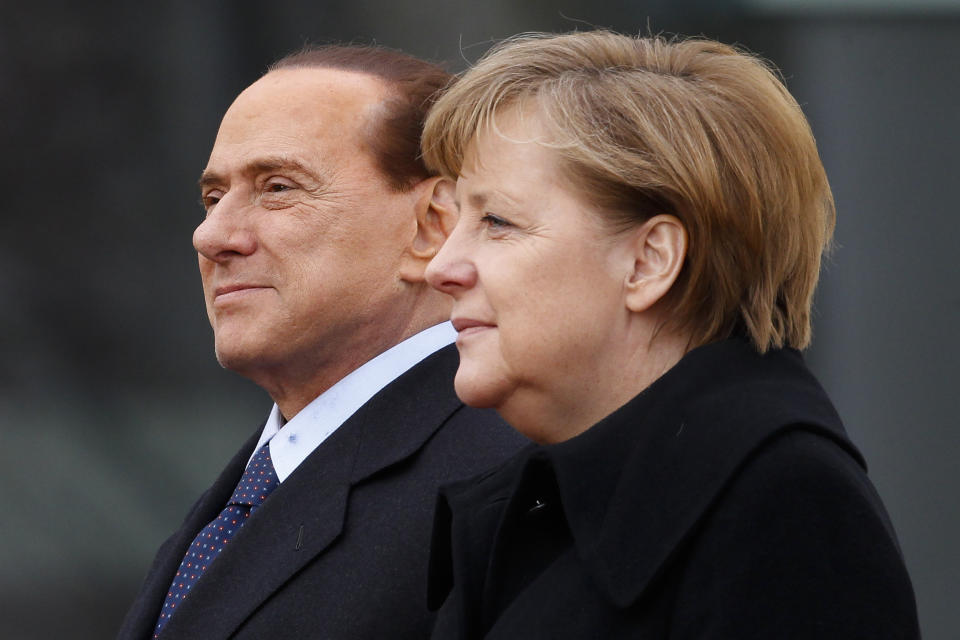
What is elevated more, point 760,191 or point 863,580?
point 760,191

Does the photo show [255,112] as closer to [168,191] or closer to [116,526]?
[168,191]

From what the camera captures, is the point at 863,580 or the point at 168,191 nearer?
the point at 863,580

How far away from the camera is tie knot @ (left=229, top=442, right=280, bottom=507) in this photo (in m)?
2.39

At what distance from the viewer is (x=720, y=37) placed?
13.9 ft

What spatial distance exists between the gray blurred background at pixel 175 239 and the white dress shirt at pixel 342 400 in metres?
2.00

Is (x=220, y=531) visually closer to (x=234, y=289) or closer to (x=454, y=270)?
(x=234, y=289)

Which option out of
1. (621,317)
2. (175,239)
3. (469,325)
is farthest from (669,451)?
(175,239)

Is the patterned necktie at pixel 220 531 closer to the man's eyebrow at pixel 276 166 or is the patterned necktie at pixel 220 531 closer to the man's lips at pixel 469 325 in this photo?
the man's eyebrow at pixel 276 166

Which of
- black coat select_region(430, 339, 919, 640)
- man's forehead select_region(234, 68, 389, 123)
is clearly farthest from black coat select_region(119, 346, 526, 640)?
man's forehead select_region(234, 68, 389, 123)

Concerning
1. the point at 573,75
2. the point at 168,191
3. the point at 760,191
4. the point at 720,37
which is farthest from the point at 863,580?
the point at 168,191

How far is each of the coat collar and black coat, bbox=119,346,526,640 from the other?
13.9 inches

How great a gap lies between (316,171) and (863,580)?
4.46ft

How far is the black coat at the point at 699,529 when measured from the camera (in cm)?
144

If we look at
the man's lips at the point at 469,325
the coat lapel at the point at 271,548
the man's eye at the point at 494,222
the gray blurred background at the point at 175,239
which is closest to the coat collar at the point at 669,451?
the man's lips at the point at 469,325
